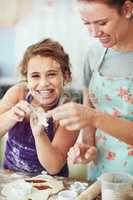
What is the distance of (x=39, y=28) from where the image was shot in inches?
50.7

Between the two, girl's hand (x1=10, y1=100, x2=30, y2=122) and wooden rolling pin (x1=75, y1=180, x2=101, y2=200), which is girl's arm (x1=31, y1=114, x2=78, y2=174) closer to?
girl's hand (x1=10, y1=100, x2=30, y2=122)

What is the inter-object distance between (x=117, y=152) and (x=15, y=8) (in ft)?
1.98

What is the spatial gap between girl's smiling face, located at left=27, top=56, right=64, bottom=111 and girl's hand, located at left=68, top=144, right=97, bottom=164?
167mm

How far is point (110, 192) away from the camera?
105 centimetres

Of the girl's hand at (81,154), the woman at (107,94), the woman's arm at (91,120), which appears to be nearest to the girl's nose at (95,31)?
the woman at (107,94)

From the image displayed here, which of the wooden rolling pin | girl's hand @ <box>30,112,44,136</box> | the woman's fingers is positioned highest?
girl's hand @ <box>30,112,44,136</box>

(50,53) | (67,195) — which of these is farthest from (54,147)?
(50,53)

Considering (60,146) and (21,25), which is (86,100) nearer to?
(60,146)

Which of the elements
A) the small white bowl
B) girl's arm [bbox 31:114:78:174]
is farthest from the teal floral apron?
the small white bowl

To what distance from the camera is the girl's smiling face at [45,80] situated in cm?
126

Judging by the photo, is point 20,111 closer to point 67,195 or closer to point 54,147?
point 54,147

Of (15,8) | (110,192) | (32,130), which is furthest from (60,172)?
(15,8)

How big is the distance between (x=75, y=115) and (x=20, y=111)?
0.24 m

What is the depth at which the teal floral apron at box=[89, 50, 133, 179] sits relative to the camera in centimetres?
120
